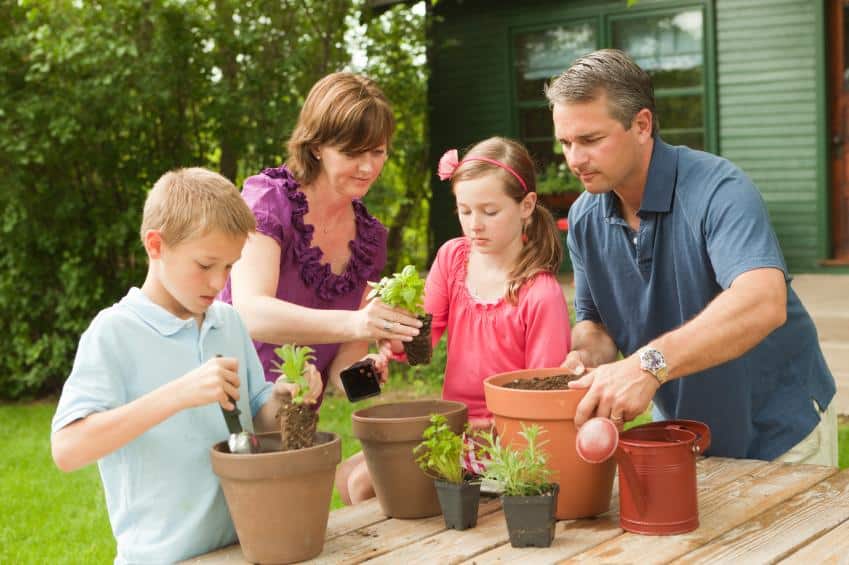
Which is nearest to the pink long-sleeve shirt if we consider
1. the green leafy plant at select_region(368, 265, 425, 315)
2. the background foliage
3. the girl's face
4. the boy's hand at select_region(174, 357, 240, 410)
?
the girl's face

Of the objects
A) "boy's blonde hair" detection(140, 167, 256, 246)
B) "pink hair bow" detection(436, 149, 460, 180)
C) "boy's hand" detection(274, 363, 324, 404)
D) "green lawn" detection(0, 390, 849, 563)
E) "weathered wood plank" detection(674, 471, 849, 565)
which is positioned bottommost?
"green lawn" detection(0, 390, 849, 563)

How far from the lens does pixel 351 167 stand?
2.62 m

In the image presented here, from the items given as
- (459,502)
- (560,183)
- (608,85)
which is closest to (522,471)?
(459,502)

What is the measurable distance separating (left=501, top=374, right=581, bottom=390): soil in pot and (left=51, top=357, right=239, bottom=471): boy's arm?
1.95 feet

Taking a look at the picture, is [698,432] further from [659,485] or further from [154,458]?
[154,458]

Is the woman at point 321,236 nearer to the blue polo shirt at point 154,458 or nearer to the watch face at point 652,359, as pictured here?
the blue polo shirt at point 154,458

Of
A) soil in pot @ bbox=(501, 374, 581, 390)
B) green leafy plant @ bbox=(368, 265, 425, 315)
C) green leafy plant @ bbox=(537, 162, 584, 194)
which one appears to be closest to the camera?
soil in pot @ bbox=(501, 374, 581, 390)

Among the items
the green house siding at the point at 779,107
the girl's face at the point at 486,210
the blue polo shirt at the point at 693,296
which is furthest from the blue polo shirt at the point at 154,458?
the green house siding at the point at 779,107

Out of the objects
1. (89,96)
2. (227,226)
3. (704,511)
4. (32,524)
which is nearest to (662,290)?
(704,511)

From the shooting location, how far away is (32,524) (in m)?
4.67

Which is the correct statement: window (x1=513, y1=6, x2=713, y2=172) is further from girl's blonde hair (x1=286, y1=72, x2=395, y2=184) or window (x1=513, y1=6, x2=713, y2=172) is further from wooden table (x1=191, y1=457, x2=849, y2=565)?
wooden table (x1=191, y1=457, x2=849, y2=565)

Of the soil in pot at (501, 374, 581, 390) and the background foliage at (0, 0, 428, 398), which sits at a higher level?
the background foliage at (0, 0, 428, 398)

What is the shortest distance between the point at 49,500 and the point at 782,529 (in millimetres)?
4119

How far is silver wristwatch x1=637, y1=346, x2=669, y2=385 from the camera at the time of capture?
6.18 feet
